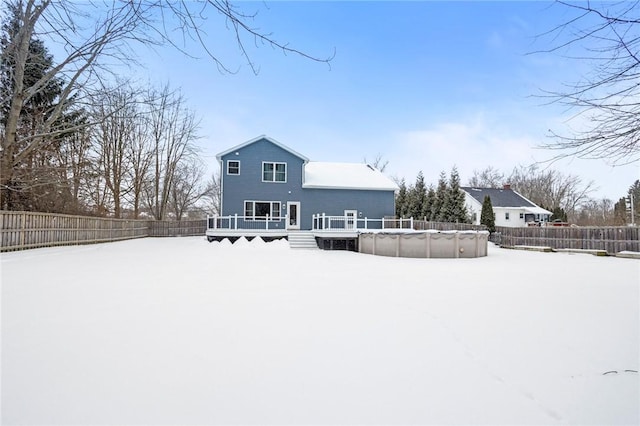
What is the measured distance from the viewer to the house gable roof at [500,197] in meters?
31.8

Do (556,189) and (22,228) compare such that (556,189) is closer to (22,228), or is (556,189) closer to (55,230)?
(55,230)

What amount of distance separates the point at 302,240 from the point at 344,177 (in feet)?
19.4

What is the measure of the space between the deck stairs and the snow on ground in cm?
1044

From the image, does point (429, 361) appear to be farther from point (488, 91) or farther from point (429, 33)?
point (488, 91)

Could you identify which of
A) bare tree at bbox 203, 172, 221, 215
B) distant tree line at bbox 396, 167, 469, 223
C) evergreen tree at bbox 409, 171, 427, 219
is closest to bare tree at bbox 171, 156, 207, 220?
bare tree at bbox 203, 172, 221, 215

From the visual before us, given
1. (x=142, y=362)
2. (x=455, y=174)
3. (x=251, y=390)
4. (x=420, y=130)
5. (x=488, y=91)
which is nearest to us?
(x=251, y=390)

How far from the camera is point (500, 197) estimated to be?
1284 inches

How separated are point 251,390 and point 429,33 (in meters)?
7.39

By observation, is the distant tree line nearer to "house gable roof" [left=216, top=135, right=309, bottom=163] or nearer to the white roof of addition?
the white roof of addition

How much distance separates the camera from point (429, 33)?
7.05m

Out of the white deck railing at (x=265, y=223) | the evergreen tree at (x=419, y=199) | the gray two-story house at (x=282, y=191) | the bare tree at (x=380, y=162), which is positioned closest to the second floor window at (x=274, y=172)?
the gray two-story house at (x=282, y=191)

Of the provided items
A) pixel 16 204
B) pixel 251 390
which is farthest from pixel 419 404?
pixel 16 204

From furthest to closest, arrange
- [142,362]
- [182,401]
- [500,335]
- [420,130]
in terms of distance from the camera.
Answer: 1. [420,130]
2. [500,335]
3. [142,362]
4. [182,401]

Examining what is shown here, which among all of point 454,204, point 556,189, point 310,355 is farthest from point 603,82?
point 556,189
